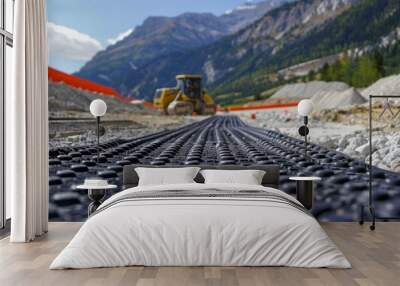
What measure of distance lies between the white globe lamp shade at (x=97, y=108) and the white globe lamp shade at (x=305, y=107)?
2.49 meters

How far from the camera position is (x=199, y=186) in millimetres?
5133

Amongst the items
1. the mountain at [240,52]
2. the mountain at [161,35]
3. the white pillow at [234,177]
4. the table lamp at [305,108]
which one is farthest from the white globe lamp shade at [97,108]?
the table lamp at [305,108]

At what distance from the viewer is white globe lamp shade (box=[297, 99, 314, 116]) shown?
6.64 meters

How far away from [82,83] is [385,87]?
13.0 ft

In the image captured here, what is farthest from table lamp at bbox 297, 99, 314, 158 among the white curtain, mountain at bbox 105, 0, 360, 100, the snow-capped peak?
the white curtain

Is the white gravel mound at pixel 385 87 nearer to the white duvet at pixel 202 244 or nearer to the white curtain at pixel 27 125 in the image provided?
the white duvet at pixel 202 244

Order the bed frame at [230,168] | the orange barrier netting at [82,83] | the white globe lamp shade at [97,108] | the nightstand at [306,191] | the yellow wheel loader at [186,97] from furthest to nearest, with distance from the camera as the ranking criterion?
the yellow wheel loader at [186,97]
the orange barrier netting at [82,83]
the white globe lamp shade at [97,108]
the bed frame at [230,168]
the nightstand at [306,191]

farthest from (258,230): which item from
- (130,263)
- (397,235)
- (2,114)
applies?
(2,114)

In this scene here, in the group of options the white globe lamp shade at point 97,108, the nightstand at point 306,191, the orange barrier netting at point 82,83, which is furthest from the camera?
the orange barrier netting at point 82,83

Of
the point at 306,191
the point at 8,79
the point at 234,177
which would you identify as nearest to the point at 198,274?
the point at 234,177

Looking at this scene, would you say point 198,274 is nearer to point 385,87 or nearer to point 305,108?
point 305,108

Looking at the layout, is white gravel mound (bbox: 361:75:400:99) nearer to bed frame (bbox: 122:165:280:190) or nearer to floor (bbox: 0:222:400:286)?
bed frame (bbox: 122:165:280:190)

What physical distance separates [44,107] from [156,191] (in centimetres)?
167

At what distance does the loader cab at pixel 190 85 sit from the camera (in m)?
7.21
